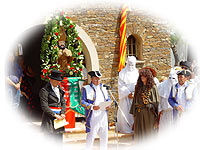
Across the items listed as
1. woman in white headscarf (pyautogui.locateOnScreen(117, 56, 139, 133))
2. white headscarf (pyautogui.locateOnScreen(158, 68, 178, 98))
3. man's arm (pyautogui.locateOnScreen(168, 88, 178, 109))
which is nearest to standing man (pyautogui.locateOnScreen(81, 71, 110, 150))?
man's arm (pyautogui.locateOnScreen(168, 88, 178, 109))

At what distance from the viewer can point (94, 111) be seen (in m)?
5.79

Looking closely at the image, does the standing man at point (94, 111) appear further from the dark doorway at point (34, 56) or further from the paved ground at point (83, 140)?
the dark doorway at point (34, 56)

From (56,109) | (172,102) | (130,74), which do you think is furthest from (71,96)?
(172,102)

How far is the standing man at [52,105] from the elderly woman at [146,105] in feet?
6.03

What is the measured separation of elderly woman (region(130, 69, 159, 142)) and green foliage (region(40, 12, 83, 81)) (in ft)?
8.12

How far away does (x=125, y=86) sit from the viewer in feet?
26.0

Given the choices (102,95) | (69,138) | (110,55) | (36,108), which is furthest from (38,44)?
(102,95)

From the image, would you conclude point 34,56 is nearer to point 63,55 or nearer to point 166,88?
point 63,55

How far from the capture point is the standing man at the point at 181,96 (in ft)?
20.4

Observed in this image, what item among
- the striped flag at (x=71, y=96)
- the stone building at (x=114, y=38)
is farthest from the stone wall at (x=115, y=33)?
the striped flag at (x=71, y=96)

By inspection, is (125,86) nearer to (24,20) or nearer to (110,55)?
(110,55)

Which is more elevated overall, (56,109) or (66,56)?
(66,56)

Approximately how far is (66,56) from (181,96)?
3.54 m

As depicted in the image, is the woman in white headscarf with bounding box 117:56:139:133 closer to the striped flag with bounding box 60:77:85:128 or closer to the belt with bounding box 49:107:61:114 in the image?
the striped flag with bounding box 60:77:85:128
